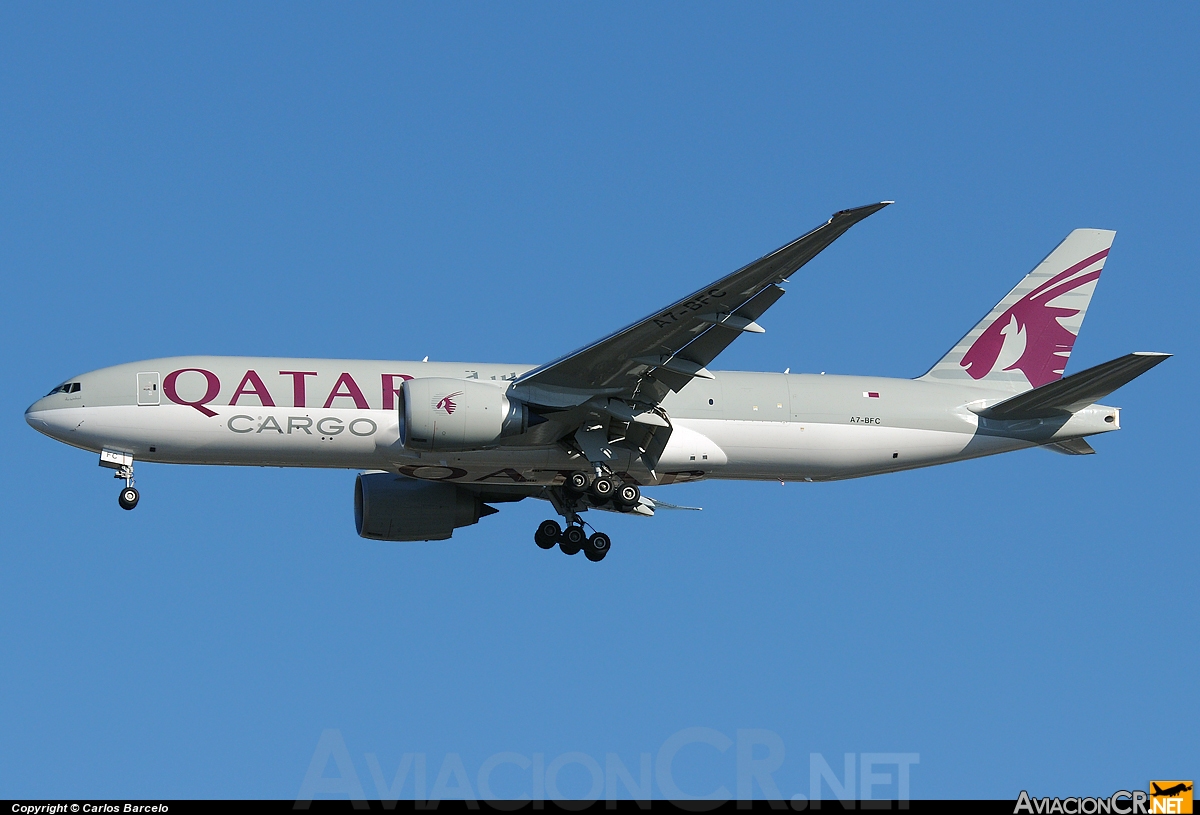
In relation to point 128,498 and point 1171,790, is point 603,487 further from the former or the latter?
point 1171,790

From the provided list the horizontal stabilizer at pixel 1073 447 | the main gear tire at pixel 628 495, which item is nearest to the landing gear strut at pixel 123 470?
the main gear tire at pixel 628 495

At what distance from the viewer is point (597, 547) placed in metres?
35.9

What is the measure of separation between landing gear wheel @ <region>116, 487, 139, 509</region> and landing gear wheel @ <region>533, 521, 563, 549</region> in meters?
9.14

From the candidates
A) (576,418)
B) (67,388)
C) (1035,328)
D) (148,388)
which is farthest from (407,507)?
(1035,328)

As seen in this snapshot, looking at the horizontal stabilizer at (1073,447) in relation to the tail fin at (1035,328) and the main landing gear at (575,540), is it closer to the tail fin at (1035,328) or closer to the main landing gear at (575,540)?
the tail fin at (1035,328)

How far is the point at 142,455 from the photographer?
32.9 metres

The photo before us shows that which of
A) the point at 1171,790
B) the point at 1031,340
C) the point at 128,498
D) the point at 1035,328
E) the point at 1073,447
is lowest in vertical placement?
the point at 1171,790

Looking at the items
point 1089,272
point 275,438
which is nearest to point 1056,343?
point 1089,272

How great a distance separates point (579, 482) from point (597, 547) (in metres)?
2.68

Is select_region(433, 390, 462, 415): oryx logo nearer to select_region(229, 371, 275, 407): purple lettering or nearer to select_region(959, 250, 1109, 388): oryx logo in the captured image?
select_region(229, 371, 275, 407): purple lettering

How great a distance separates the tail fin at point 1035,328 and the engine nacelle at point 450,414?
11.9 metres

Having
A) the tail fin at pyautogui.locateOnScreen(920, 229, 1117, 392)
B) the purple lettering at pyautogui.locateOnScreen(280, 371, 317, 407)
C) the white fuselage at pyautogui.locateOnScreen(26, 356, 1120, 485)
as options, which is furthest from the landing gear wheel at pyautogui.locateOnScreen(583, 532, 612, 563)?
the tail fin at pyautogui.locateOnScreen(920, 229, 1117, 392)

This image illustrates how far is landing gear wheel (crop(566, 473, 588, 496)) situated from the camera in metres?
33.8

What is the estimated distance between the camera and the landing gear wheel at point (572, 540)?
35.9m
